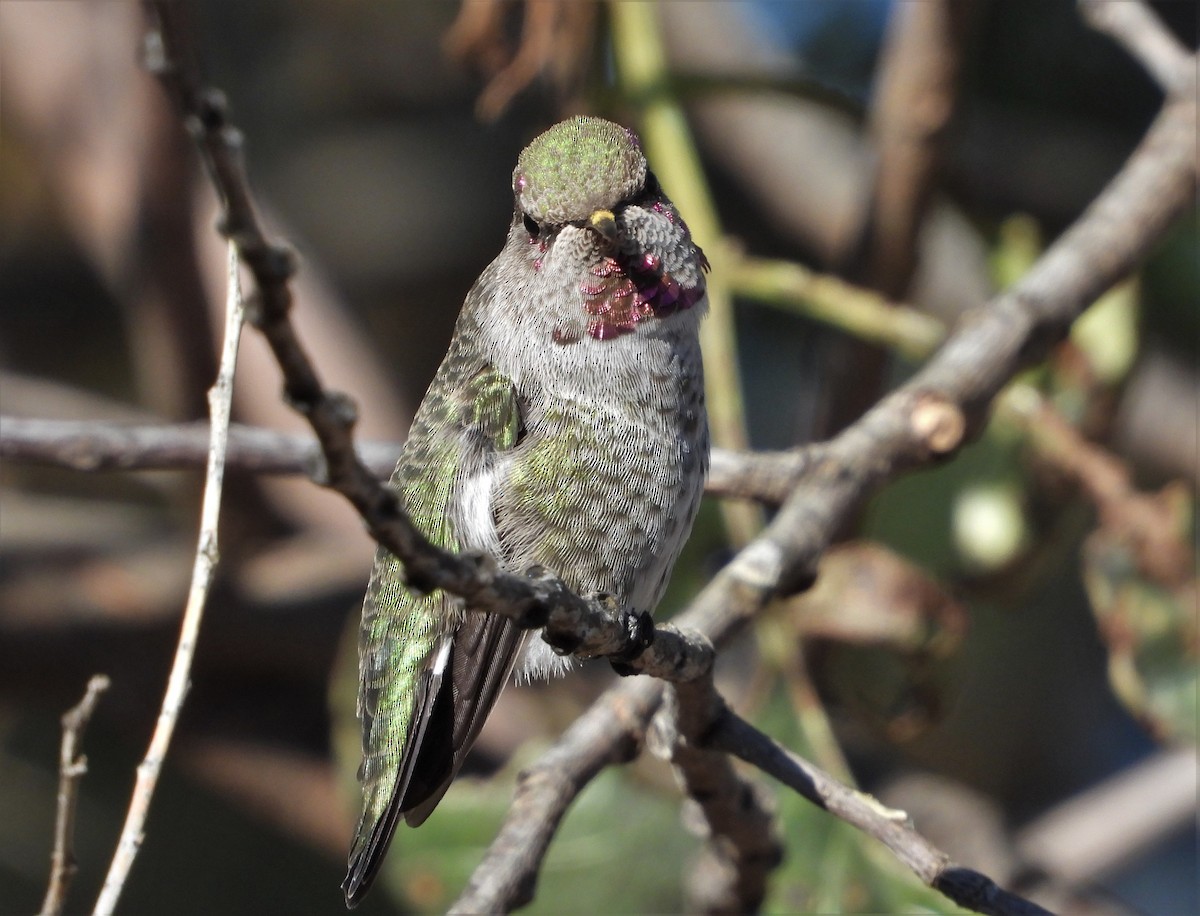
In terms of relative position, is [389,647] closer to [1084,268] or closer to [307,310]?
[1084,268]

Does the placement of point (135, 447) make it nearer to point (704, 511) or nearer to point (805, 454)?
point (805, 454)

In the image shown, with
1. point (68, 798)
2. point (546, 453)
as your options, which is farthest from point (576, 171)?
point (68, 798)

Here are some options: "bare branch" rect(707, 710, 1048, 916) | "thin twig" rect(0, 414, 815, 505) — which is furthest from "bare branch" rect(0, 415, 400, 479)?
"bare branch" rect(707, 710, 1048, 916)

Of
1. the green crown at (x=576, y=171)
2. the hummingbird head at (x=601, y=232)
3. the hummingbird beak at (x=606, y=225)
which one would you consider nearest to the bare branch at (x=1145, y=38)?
the hummingbird head at (x=601, y=232)

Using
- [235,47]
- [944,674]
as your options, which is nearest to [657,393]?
[944,674]

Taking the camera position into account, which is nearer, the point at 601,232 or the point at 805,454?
the point at 601,232
